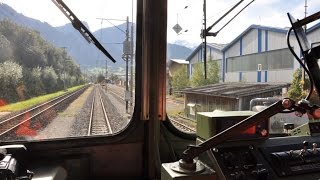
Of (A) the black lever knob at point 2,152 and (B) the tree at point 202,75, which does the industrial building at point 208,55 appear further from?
(A) the black lever knob at point 2,152

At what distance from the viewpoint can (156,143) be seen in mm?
2086

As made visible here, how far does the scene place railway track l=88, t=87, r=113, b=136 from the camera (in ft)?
6.91

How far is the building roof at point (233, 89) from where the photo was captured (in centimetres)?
226

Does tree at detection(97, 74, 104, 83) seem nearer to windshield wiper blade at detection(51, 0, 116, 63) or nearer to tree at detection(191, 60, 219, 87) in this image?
windshield wiper blade at detection(51, 0, 116, 63)

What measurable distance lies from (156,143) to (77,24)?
1021mm

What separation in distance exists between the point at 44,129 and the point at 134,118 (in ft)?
2.12

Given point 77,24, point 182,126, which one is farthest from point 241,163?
point 77,24

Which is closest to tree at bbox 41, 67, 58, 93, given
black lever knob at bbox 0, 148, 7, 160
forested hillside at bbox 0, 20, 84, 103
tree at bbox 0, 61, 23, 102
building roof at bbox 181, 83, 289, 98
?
forested hillside at bbox 0, 20, 84, 103

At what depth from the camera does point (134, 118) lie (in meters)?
2.16

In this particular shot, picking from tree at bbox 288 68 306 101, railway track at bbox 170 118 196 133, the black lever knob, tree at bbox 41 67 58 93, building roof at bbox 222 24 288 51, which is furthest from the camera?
railway track at bbox 170 118 196 133

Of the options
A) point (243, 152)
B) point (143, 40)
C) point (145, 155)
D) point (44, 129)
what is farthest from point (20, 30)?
point (243, 152)

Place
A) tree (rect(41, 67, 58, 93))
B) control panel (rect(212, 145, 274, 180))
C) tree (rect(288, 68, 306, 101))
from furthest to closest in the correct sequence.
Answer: tree (rect(288, 68, 306, 101))
tree (rect(41, 67, 58, 93))
control panel (rect(212, 145, 274, 180))

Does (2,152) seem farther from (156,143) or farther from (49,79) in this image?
(156,143)

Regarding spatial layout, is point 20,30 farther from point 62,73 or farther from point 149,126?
point 149,126
